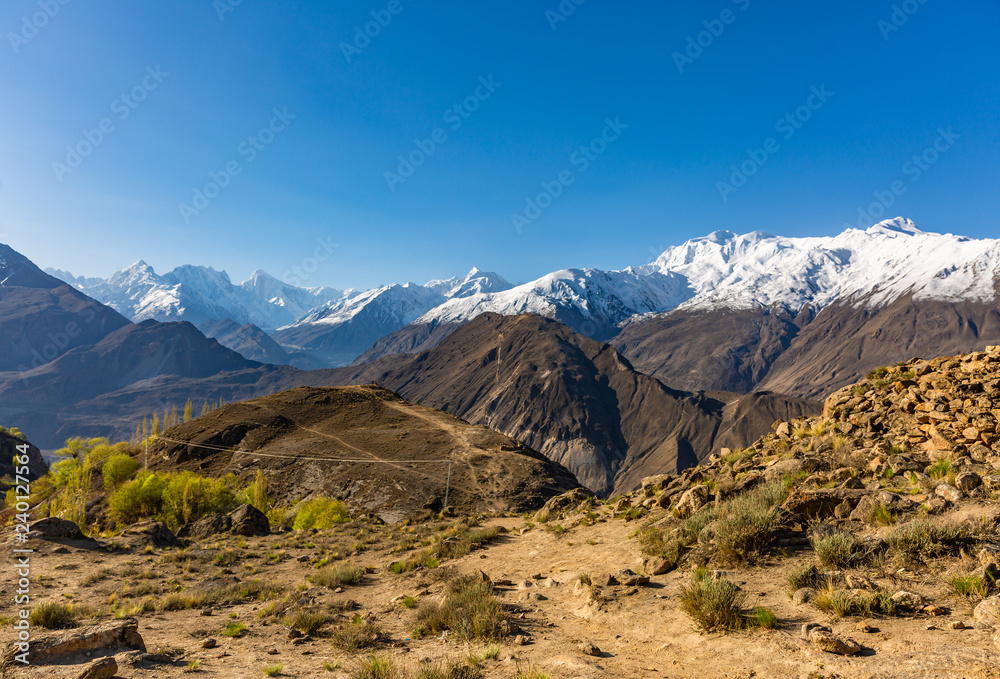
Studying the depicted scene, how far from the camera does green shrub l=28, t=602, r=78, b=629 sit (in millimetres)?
10609

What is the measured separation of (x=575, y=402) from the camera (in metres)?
128

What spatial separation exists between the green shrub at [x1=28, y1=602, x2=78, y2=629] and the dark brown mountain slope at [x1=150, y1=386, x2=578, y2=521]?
2037 cm

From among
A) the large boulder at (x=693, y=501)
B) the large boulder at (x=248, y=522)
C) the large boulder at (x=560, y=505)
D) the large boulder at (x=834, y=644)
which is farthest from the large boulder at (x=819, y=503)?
the large boulder at (x=248, y=522)

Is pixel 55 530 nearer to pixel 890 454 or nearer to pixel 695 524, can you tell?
pixel 695 524

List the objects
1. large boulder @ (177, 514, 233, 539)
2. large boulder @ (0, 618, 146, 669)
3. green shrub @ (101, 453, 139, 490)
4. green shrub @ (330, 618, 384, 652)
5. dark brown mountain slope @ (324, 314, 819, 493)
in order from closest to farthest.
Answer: large boulder @ (0, 618, 146, 669) < green shrub @ (330, 618, 384, 652) < large boulder @ (177, 514, 233, 539) < green shrub @ (101, 453, 139, 490) < dark brown mountain slope @ (324, 314, 819, 493)

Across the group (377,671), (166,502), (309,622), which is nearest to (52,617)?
(309,622)

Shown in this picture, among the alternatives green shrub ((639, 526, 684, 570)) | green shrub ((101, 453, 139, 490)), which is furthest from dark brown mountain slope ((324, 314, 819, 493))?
green shrub ((639, 526, 684, 570))

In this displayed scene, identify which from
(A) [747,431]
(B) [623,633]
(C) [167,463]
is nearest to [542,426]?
(A) [747,431]

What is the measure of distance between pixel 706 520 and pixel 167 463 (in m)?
51.9

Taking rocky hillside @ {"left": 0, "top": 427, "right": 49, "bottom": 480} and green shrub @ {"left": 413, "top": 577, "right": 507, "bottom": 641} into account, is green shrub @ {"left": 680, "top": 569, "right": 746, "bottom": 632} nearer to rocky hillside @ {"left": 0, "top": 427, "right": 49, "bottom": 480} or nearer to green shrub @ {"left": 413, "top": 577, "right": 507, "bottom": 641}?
green shrub @ {"left": 413, "top": 577, "right": 507, "bottom": 641}

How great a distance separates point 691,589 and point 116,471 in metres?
48.1

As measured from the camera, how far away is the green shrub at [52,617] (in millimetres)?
10609

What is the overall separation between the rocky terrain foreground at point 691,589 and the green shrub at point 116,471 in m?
27.2

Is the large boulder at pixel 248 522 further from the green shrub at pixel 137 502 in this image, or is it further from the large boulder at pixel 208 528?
the green shrub at pixel 137 502
